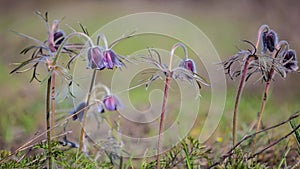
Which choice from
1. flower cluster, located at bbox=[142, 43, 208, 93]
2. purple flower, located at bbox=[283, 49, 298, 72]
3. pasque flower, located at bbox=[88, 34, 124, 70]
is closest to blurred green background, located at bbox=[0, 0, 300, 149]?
purple flower, located at bbox=[283, 49, 298, 72]

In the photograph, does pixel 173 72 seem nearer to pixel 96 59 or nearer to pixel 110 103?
pixel 96 59

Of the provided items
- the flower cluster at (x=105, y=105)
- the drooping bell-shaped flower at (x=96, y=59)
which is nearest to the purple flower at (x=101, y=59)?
the drooping bell-shaped flower at (x=96, y=59)

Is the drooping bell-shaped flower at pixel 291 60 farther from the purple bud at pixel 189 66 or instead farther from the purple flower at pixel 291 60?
the purple bud at pixel 189 66

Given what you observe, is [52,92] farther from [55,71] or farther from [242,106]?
[242,106]

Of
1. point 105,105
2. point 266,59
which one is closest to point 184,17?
point 105,105

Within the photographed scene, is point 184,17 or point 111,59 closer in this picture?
point 111,59
